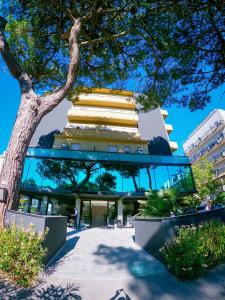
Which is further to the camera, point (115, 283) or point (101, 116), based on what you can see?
point (101, 116)

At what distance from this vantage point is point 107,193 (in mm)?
18453

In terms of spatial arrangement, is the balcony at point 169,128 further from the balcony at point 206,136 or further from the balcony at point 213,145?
the balcony at point 206,136

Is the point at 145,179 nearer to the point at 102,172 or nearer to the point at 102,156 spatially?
the point at 102,172

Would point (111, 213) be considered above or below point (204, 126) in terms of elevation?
below

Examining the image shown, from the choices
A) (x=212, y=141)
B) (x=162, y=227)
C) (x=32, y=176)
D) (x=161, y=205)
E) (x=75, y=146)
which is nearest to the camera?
(x=162, y=227)

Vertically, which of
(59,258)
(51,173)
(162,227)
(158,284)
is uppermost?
(51,173)

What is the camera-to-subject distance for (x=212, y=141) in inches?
1710

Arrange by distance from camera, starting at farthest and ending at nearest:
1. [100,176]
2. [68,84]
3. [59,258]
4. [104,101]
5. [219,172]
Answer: [219,172], [104,101], [100,176], [59,258], [68,84]

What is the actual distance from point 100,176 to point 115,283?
14.6 meters

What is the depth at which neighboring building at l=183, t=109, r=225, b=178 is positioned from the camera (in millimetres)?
40003

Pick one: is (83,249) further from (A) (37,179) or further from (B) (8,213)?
(A) (37,179)

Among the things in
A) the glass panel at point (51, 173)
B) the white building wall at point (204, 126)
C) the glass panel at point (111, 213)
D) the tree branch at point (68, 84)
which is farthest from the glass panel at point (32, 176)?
the white building wall at point (204, 126)

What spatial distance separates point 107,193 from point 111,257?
11.4 metres

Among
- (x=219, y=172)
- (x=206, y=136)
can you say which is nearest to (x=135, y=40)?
(x=219, y=172)
